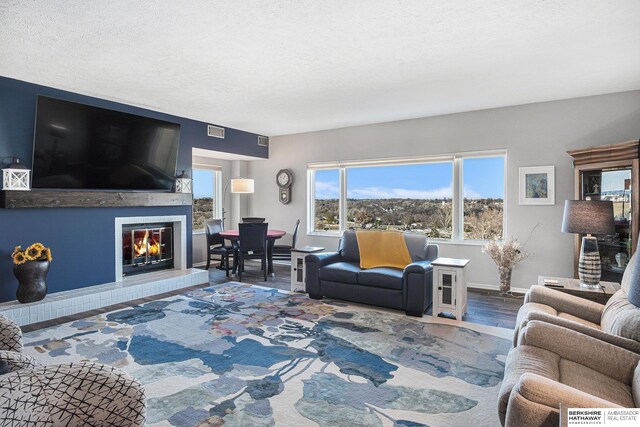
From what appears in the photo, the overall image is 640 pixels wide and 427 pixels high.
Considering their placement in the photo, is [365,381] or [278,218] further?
[278,218]

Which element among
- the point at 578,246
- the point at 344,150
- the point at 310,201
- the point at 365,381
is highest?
the point at 344,150

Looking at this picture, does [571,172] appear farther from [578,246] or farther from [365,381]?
[365,381]

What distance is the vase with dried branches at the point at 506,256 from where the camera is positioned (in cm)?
496

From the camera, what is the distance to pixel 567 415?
118 centimetres

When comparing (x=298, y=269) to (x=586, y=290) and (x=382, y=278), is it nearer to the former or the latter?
(x=382, y=278)

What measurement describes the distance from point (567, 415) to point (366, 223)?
214 inches

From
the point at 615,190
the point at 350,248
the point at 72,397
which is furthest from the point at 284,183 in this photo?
the point at 72,397

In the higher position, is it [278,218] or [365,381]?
[278,218]

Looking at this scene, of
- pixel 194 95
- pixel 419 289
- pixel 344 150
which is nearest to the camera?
pixel 419 289

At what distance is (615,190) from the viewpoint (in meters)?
3.94

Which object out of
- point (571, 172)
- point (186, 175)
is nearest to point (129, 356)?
point (186, 175)

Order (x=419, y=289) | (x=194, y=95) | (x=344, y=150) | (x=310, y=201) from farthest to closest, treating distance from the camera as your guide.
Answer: (x=310, y=201) → (x=344, y=150) → (x=194, y=95) → (x=419, y=289)

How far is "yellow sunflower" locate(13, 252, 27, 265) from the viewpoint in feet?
12.6

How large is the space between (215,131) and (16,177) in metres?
3.00
